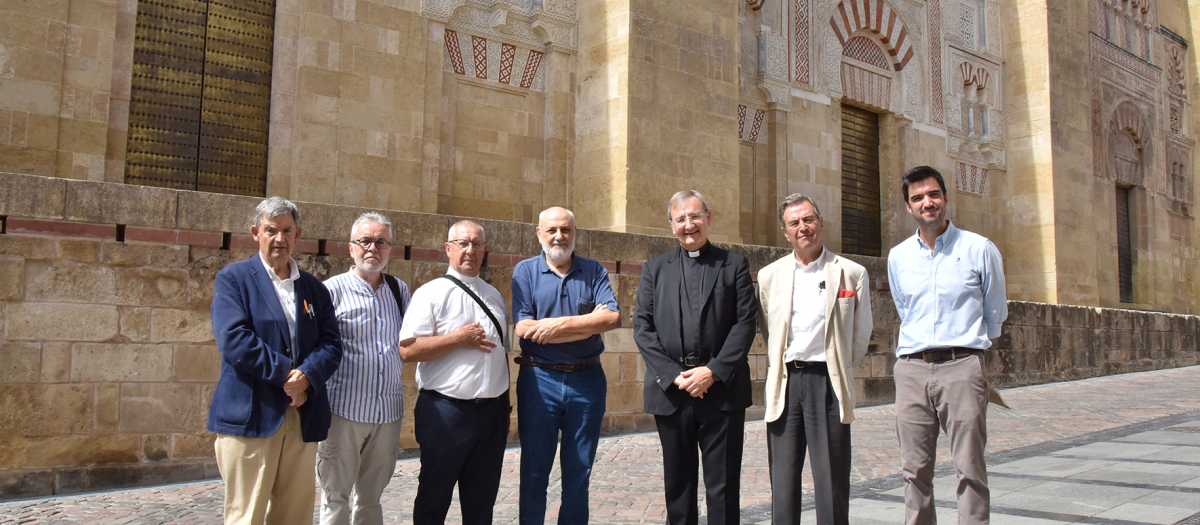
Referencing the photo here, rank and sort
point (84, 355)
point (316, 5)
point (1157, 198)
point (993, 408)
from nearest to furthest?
point (84, 355) < point (316, 5) < point (993, 408) < point (1157, 198)

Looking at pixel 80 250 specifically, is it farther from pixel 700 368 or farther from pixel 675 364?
pixel 700 368

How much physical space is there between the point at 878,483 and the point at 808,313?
1931 millimetres

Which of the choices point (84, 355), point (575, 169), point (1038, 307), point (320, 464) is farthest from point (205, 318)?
point (1038, 307)

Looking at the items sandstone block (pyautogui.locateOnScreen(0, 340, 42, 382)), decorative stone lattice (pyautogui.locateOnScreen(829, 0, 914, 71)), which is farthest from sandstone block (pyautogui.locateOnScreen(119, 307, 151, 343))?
decorative stone lattice (pyautogui.locateOnScreen(829, 0, 914, 71))

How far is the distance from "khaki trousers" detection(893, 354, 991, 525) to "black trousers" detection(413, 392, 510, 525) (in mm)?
1478

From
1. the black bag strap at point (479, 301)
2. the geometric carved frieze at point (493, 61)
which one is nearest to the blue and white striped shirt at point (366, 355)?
the black bag strap at point (479, 301)

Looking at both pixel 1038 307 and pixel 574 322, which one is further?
pixel 1038 307

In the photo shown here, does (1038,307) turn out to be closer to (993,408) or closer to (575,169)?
(993,408)

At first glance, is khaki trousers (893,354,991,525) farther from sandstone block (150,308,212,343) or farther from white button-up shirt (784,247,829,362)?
sandstone block (150,308,212,343)

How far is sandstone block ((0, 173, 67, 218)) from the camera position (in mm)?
4383

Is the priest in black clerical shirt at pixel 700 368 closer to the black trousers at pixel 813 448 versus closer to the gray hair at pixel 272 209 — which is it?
the black trousers at pixel 813 448

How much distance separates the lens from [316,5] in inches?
285

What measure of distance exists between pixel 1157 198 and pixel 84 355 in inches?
690

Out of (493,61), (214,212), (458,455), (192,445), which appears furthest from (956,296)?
(493,61)
